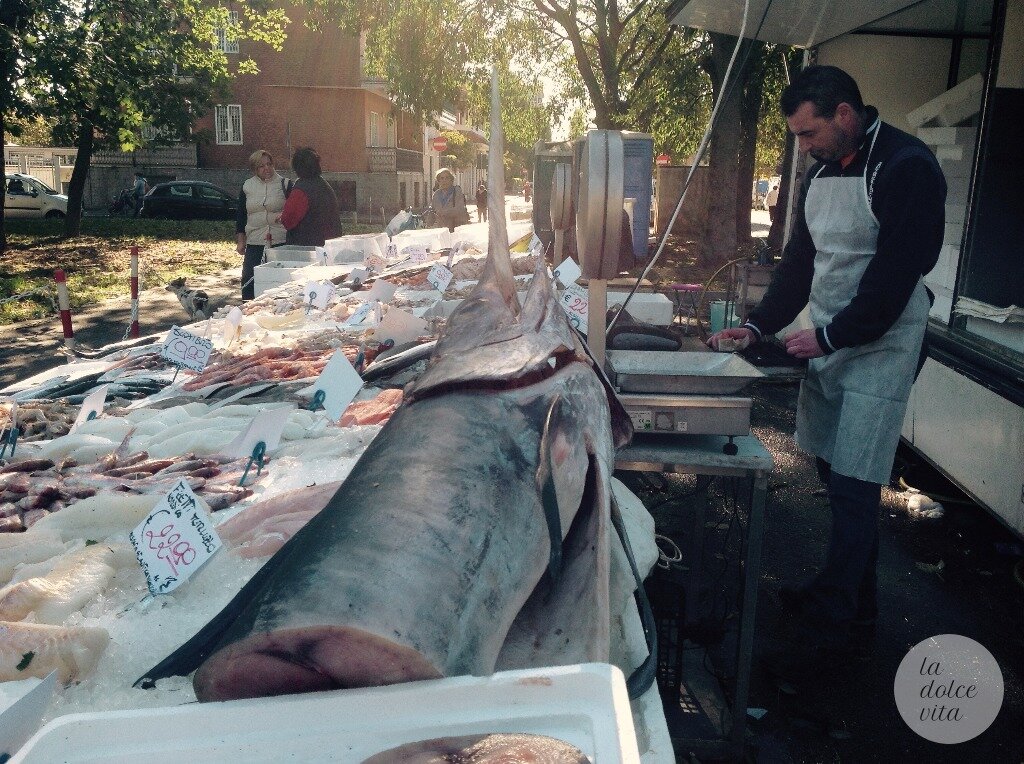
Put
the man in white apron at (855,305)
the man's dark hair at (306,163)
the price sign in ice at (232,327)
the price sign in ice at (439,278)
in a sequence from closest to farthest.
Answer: the man in white apron at (855,305)
the price sign in ice at (232,327)
the price sign in ice at (439,278)
the man's dark hair at (306,163)

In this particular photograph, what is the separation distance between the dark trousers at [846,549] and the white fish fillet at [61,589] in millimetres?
2609

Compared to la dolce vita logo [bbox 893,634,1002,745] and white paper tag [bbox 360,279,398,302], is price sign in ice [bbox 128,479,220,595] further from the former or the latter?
white paper tag [bbox 360,279,398,302]

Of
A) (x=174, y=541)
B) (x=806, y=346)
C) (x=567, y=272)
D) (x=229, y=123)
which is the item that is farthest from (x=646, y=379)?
(x=229, y=123)

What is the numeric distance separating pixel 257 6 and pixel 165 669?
22.0 meters

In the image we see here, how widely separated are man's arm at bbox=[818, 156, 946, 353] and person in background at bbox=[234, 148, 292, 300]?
22.5 feet

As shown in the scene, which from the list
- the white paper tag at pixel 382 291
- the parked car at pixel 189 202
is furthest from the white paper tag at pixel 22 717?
the parked car at pixel 189 202

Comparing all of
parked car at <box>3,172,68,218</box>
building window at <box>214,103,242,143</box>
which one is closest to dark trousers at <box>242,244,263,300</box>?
parked car at <box>3,172,68,218</box>

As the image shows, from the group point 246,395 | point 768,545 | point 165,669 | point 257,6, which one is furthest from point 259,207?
point 257,6

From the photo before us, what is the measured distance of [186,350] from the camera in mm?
3756

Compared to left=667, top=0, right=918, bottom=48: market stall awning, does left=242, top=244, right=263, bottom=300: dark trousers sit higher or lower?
lower

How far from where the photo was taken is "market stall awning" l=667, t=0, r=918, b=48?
5363mm

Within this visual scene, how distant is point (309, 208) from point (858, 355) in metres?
6.64

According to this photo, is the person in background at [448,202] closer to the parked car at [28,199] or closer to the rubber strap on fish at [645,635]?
the rubber strap on fish at [645,635]

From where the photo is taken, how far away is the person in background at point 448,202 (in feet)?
45.2
